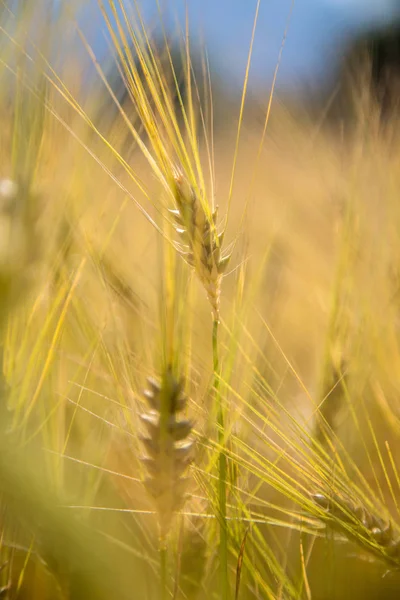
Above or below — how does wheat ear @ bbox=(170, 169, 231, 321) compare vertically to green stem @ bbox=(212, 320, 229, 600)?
above

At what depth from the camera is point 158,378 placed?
0.30m

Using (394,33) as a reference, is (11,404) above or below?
below

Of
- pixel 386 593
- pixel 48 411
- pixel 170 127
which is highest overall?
pixel 170 127

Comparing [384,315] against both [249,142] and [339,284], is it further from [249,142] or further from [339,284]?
[249,142]

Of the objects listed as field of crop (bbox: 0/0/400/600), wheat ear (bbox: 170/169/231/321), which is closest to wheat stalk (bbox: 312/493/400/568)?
field of crop (bbox: 0/0/400/600)

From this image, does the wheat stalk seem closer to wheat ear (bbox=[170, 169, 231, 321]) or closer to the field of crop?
the field of crop

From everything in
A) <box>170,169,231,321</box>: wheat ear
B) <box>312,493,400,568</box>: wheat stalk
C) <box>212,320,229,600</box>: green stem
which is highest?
<box>170,169,231,321</box>: wheat ear

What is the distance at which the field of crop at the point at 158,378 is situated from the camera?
28 cm

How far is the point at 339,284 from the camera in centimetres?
41

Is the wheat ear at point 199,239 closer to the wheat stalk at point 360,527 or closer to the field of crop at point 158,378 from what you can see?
the field of crop at point 158,378

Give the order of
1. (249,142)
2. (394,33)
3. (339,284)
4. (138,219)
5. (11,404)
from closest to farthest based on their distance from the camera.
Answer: (11,404)
(339,284)
(249,142)
(138,219)
(394,33)

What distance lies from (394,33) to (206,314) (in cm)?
291

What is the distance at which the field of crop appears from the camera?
28 cm

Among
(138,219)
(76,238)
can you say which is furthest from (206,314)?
(138,219)
